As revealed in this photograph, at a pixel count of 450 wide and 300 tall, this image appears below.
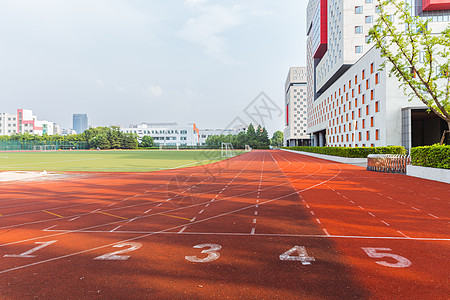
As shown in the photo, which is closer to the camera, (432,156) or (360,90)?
(432,156)

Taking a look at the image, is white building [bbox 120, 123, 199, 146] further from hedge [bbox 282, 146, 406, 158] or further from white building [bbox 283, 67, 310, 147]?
hedge [bbox 282, 146, 406, 158]

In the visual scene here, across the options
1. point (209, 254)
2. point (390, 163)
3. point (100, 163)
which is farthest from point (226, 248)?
point (100, 163)

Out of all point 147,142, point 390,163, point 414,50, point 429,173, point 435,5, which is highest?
point 435,5

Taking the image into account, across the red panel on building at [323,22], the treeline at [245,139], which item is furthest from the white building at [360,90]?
the treeline at [245,139]

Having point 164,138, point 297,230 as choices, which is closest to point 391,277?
point 297,230

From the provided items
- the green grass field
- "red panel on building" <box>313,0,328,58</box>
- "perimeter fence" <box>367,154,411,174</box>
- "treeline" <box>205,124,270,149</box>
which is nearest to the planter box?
"perimeter fence" <box>367,154,411,174</box>

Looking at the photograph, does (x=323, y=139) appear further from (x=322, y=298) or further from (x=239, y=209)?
(x=322, y=298)

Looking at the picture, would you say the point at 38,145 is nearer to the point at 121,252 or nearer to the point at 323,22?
the point at 323,22

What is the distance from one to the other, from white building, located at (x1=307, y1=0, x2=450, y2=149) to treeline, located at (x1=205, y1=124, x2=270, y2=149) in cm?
5696

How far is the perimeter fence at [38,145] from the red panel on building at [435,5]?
12444 centimetres

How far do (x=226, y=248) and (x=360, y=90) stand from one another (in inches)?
1688

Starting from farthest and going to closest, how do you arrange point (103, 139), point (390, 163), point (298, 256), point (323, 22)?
point (103, 139)
point (323, 22)
point (390, 163)
point (298, 256)

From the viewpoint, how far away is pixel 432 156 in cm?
1769

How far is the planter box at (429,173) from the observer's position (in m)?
16.1
